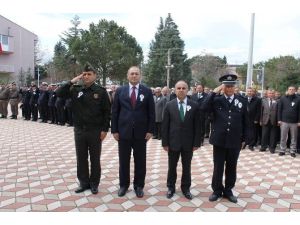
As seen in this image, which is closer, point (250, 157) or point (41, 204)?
point (41, 204)

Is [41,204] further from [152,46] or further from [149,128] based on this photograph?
[152,46]

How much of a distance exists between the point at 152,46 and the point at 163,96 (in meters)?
43.8

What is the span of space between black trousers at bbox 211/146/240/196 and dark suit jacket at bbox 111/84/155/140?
1058 millimetres

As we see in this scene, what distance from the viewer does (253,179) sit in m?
6.18

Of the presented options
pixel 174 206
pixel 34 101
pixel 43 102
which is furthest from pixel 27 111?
pixel 174 206

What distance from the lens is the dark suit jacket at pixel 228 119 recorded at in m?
4.84

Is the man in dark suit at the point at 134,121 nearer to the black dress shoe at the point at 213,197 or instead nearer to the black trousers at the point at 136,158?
the black trousers at the point at 136,158

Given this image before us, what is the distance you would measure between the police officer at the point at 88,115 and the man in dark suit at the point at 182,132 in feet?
3.07

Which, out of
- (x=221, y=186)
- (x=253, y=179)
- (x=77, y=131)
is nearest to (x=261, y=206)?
(x=221, y=186)

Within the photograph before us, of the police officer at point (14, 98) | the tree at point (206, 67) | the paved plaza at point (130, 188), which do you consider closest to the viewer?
the paved plaza at point (130, 188)

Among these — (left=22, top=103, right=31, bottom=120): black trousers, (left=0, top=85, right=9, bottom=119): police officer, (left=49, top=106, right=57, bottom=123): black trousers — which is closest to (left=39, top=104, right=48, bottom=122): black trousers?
(left=49, top=106, right=57, bottom=123): black trousers

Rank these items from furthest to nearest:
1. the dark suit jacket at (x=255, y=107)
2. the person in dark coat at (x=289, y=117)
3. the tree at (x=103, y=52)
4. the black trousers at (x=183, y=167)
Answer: the tree at (x=103, y=52) → the dark suit jacket at (x=255, y=107) → the person in dark coat at (x=289, y=117) → the black trousers at (x=183, y=167)

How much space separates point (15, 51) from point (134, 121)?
51.7 metres

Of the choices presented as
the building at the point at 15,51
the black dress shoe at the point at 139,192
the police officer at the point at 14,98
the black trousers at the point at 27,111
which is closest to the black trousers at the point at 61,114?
the black trousers at the point at 27,111
